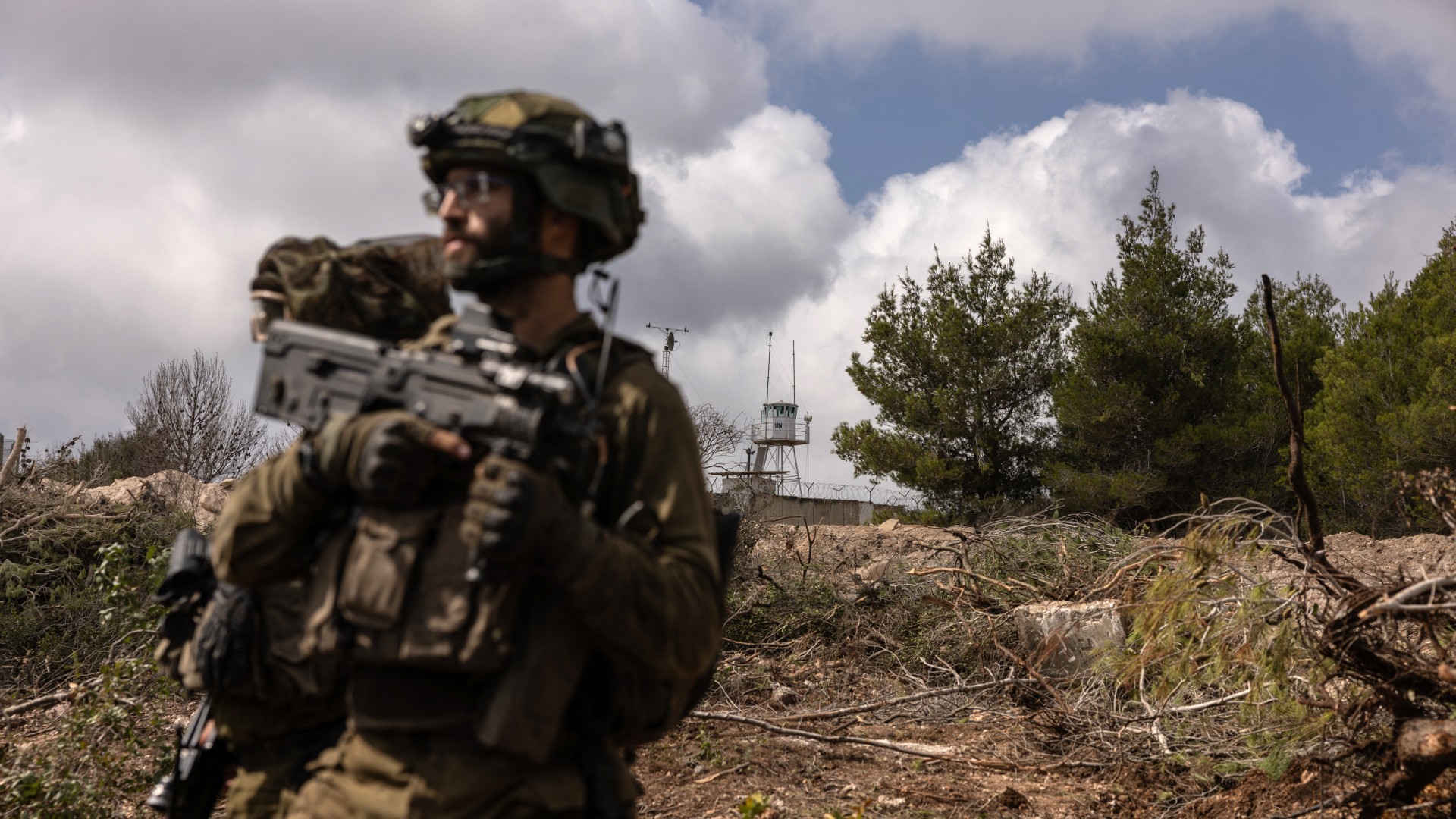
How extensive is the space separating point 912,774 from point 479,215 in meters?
4.64

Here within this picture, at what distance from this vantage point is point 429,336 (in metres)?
2.10

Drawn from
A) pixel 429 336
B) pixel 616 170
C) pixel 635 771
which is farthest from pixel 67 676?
pixel 616 170

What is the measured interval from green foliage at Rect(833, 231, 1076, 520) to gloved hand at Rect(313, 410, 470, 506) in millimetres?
21636

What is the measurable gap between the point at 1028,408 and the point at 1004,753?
19000mm

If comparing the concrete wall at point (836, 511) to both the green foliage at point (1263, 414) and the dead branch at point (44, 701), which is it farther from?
the dead branch at point (44, 701)

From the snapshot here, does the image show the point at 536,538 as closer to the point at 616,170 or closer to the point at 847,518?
the point at 616,170

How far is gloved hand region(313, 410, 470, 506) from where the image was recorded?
5.42ft

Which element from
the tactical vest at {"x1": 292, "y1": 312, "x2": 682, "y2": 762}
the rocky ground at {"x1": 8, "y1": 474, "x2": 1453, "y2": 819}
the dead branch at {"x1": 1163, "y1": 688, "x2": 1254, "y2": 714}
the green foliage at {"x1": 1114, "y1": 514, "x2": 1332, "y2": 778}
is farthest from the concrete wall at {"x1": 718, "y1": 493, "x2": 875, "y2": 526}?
the tactical vest at {"x1": 292, "y1": 312, "x2": 682, "y2": 762}

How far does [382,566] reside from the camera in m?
1.70

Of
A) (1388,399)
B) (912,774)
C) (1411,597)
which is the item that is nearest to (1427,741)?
(1411,597)

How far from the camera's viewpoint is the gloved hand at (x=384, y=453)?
165 centimetres

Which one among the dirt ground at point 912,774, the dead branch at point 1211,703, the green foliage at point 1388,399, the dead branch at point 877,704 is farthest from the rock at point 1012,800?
the green foliage at point 1388,399

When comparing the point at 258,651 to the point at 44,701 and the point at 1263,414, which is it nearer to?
the point at 44,701

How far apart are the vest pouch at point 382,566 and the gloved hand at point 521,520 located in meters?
0.12
